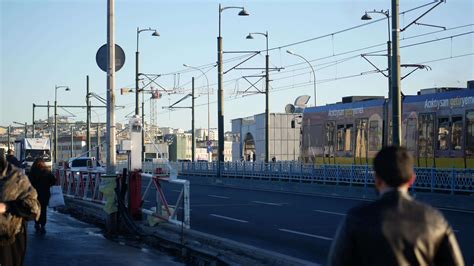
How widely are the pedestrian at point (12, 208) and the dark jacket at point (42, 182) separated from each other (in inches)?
376

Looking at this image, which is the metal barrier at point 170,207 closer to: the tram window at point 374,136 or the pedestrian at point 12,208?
the pedestrian at point 12,208

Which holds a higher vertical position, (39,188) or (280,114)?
(280,114)

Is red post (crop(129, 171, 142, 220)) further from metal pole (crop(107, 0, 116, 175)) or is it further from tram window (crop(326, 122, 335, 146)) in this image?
tram window (crop(326, 122, 335, 146))

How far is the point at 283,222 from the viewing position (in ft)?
61.0

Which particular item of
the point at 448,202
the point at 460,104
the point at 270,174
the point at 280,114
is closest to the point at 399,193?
the point at 448,202

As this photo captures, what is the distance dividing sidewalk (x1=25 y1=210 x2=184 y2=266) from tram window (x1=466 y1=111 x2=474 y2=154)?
15264 mm

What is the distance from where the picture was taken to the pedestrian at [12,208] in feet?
21.8

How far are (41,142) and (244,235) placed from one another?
4545 cm

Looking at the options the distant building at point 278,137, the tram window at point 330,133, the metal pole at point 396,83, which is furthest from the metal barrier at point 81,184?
the distant building at point 278,137

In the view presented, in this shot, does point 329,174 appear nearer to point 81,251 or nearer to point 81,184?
point 81,184

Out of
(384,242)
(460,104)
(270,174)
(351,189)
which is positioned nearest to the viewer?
(384,242)

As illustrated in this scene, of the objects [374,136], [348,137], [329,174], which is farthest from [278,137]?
[374,136]

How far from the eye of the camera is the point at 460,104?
88.9 feet

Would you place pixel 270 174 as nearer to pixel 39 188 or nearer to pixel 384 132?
pixel 384 132
